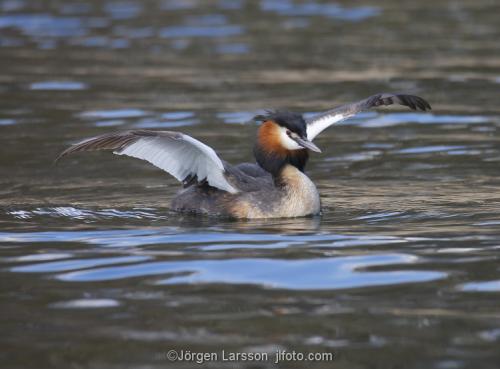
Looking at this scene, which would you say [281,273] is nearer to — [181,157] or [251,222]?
[251,222]

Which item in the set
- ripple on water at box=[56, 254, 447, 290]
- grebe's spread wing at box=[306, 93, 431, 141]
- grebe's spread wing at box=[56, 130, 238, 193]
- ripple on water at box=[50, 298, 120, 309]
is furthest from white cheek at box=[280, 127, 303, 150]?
ripple on water at box=[50, 298, 120, 309]

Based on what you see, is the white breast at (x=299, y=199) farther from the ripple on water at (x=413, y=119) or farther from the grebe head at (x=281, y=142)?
the ripple on water at (x=413, y=119)

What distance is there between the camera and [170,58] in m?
22.1

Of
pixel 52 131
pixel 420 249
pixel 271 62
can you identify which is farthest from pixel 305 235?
pixel 271 62

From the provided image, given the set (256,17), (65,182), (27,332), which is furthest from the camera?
(256,17)

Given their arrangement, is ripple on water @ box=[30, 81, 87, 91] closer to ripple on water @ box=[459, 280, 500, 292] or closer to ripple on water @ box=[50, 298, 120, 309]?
ripple on water @ box=[50, 298, 120, 309]

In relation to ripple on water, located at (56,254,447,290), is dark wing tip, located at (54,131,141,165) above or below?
above

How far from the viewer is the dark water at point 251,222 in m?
6.71

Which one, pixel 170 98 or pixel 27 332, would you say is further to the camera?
pixel 170 98

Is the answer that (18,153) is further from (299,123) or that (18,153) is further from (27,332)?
(27,332)

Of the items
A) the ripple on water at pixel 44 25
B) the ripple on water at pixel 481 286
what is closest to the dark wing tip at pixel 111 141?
the ripple on water at pixel 481 286

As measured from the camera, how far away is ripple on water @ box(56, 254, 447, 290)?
306 inches

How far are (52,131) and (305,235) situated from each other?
6682 millimetres

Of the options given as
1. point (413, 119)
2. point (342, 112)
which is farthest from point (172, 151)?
point (413, 119)
